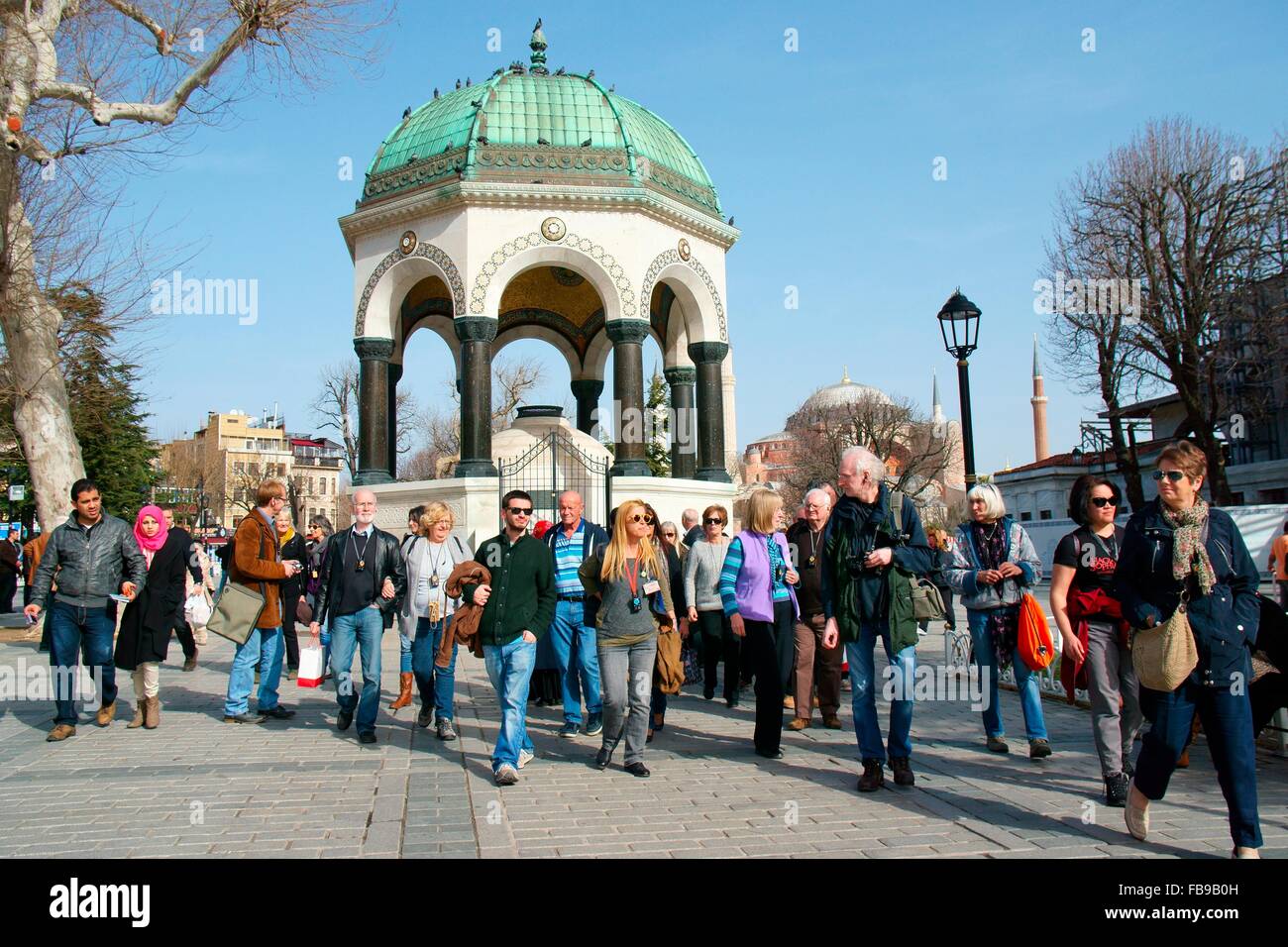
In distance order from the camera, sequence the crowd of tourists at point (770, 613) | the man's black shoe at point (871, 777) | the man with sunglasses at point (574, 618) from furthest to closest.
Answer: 1. the man with sunglasses at point (574, 618)
2. the man's black shoe at point (871, 777)
3. the crowd of tourists at point (770, 613)

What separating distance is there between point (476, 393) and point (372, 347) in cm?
263

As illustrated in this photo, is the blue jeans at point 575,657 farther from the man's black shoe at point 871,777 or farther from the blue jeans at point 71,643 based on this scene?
the blue jeans at point 71,643

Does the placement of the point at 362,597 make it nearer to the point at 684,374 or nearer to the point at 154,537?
the point at 154,537

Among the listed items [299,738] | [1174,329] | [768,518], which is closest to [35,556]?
[299,738]

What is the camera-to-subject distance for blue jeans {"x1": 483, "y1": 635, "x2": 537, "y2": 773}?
5961 millimetres

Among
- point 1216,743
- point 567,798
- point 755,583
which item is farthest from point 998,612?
point 567,798

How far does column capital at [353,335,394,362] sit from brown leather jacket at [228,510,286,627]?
1119 cm

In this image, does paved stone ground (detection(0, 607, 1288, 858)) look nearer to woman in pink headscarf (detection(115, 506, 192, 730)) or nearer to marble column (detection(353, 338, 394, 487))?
woman in pink headscarf (detection(115, 506, 192, 730))

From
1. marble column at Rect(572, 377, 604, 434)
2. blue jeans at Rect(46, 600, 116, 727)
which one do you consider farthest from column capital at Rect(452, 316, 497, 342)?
blue jeans at Rect(46, 600, 116, 727)

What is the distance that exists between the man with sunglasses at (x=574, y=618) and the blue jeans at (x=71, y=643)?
3476 millimetres

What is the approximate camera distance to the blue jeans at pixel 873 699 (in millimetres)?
5676

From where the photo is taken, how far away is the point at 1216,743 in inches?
170

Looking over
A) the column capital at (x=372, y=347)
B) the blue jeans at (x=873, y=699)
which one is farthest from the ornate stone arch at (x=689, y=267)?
the blue jeans at (x=873, y=699)
